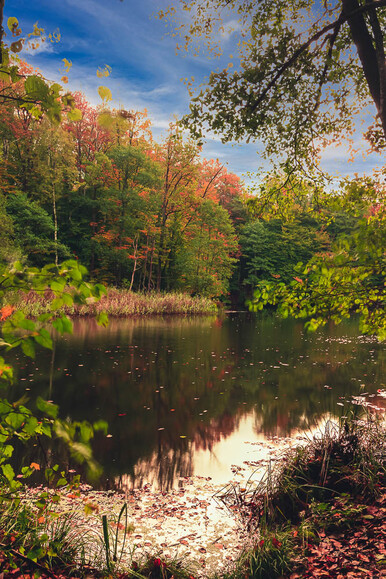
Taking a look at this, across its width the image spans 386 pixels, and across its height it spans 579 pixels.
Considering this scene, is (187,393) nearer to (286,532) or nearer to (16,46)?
(286,532)

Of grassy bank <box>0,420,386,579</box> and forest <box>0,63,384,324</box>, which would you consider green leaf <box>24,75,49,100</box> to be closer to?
grassy bank <box>0,420,386,579</box>

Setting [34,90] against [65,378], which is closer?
[34,90]

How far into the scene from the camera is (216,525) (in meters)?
3.54

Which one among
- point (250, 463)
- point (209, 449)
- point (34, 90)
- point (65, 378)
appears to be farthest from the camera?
point (65, 378)

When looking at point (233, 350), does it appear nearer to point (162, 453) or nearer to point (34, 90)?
point (162, 453)

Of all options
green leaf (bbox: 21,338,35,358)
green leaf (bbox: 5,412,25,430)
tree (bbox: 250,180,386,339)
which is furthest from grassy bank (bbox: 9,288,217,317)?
green leaf (bbox: 21,338,35,358)

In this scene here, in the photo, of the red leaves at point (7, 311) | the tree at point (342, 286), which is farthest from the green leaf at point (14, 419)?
the tree at point (342, 286)

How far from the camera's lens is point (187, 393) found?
833 cm

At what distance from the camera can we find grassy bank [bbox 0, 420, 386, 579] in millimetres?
2605

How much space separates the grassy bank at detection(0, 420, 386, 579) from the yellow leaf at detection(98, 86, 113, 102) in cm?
214

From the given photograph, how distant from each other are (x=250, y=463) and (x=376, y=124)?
19.7 ft

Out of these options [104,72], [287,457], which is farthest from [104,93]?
[287,457]

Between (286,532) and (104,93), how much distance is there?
3576mm

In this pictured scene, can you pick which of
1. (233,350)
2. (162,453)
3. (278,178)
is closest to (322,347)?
(233,350)
